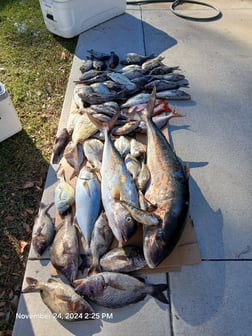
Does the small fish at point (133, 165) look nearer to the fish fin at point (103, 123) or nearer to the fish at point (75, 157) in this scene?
the fish fin at point (103, 123)

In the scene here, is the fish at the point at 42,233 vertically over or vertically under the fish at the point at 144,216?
under

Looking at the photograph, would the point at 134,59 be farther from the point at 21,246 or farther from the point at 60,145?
the point at 21,246

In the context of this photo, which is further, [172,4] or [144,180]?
[172,4]

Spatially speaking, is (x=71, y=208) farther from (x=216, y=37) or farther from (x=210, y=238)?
(x=216, y=37)

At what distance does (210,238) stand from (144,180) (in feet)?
2.18

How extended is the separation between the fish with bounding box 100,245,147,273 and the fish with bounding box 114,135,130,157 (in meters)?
0.91

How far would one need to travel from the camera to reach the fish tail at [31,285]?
2.07 m

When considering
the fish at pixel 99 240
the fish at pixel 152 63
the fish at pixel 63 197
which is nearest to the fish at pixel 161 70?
the fish at pixel 152 63

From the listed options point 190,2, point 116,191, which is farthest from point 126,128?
point 190,2

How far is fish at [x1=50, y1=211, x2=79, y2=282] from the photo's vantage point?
2068 mm

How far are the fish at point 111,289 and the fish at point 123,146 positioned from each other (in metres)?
1.10

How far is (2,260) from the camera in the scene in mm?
2383

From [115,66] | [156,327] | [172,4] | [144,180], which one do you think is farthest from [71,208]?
[172,4]

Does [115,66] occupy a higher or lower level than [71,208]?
higher
